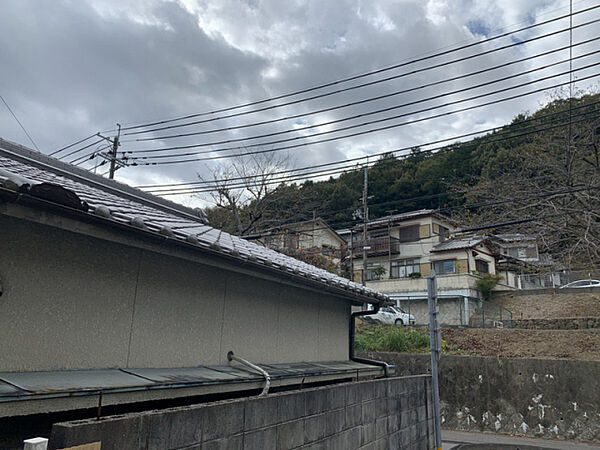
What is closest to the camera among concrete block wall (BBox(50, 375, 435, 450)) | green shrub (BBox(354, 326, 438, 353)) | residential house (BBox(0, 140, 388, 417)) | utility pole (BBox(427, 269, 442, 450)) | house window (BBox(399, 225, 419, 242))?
concrete block wall (BBox(50, 375, 435, 450))

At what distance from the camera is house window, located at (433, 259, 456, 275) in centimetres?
2920

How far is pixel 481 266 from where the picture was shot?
29891 millimetres

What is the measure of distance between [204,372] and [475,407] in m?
12.6

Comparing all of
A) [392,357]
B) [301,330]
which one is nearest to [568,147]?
[392,357]

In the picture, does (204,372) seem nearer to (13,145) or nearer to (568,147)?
(13,145)

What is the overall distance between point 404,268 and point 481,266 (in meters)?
5.98

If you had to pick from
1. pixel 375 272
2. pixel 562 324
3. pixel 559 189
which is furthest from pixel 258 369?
pixel 375 272

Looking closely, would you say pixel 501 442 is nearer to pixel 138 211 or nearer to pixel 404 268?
pixel 138 211

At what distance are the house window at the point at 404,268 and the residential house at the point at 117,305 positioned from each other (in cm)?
2853

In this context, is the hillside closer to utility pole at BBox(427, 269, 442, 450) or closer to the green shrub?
utility pole at BBox(427, 269, 442, 450)

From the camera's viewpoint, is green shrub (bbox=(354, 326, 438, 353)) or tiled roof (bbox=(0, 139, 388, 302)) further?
green shrub (bbox=(354, 326, 438, 353))

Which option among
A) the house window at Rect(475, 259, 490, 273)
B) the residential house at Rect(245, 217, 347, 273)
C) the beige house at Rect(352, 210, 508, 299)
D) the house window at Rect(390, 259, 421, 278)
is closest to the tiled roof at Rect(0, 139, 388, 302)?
the residential house at Rect(245, 217, 347, 273)

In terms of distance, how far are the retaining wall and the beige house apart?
13.0 meters

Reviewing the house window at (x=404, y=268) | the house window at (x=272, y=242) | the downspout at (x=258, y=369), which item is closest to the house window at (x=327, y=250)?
the house window at (x=272, y=242)
